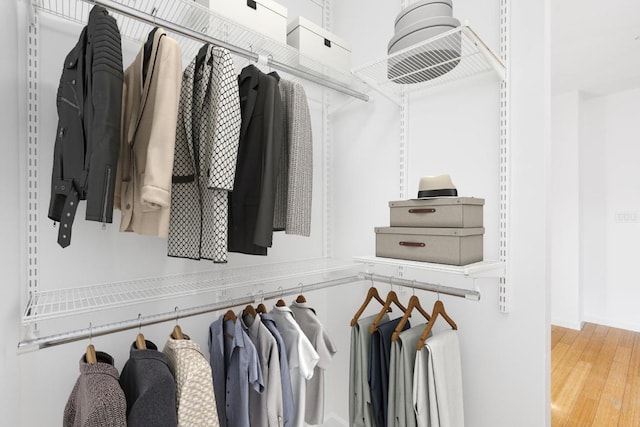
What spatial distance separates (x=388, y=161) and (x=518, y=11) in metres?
0.80

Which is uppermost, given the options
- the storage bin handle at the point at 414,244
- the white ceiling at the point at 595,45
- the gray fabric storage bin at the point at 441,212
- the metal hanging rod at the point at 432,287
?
the white ceiling at the point at 595,45

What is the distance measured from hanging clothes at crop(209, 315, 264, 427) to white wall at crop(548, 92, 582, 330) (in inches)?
150

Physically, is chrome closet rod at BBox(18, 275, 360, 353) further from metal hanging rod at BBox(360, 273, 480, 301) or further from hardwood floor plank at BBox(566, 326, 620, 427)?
hardwood floor plank at BBox(566, 326, 620, 427)

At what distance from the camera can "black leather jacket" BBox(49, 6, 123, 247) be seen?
79 cm

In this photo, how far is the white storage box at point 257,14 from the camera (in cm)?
120

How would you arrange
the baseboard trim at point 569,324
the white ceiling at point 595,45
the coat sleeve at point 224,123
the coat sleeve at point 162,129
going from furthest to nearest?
the baseboard trim at point 569,324 < the white ceiling at point 595,45 < the coat sleeve at point 224,123 < the coat sleeve at point 162,129

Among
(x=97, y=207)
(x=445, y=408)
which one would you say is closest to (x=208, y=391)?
(x=97, y=207)

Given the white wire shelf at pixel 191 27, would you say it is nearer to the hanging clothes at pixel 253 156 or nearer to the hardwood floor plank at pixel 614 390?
the hanging clothes at pixel 253 156

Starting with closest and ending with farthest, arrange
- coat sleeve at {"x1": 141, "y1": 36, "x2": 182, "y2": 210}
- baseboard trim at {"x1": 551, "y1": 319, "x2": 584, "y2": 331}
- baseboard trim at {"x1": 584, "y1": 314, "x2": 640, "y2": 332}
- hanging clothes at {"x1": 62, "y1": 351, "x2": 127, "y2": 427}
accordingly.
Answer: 1. hanging clothes at {"x1": 62, "y1": 351, "x2": 127, "y2": 427}
2. coat sleeve at {"x1": 141, "y1": 36, "x2": 182, "y2": 210}
3. baseboard trim at {"x1": 584, "y1": 314, "x2": 640, "y2": 332}
4. baseboard trim at {"x1": 551, "y1": 319, "x2": 584, "y2": 331}

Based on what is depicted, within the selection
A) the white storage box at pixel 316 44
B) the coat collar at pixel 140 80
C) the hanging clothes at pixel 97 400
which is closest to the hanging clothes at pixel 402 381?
the hanging clothes at pixel 97 400

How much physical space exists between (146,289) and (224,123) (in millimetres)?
695

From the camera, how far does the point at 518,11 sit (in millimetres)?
1246

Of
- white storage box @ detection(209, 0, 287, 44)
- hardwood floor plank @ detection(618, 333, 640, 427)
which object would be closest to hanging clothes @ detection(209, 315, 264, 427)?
white storage box @ detection(209, 0, 287, 44)

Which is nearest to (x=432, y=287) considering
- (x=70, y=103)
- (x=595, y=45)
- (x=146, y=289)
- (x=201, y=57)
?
(x=146, y=289)
